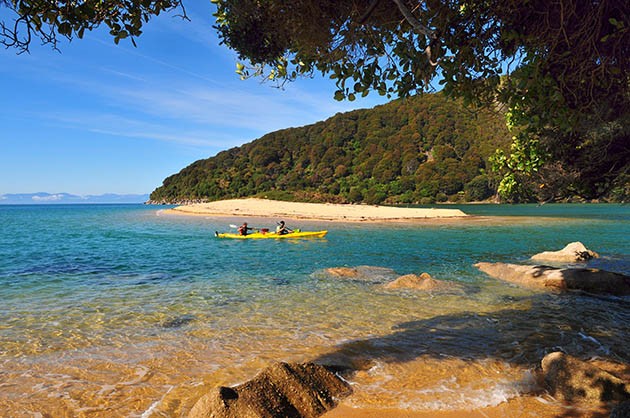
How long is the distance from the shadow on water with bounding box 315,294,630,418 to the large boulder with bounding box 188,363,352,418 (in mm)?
1005

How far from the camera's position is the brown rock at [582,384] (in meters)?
5.09

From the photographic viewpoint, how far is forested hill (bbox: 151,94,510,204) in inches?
4345

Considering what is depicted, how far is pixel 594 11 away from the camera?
5406 mm

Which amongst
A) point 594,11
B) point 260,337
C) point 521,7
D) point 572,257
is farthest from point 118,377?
point 572,257

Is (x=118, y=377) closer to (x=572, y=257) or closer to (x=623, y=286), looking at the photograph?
(x=623, y=286)

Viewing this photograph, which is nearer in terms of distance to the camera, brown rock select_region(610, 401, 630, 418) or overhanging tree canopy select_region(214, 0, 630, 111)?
brown rock select_region(610, 401, 630, 418)

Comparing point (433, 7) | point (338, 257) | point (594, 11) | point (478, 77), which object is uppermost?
point (433, 7)

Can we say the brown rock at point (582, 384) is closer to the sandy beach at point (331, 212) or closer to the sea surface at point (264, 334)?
the sea surface at point (264, 334)

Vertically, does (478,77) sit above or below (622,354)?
above

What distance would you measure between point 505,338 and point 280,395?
5.25 meters

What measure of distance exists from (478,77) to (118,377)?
758 centimetres

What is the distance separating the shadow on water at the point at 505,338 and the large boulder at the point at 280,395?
3.30 feet

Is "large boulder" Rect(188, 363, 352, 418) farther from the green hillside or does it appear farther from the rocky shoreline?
the green hillside

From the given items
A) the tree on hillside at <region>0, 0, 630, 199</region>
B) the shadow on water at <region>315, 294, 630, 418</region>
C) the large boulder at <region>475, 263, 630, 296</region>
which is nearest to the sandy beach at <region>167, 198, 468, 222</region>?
the large boulder at <region>475, 263, 630, 296</region>
